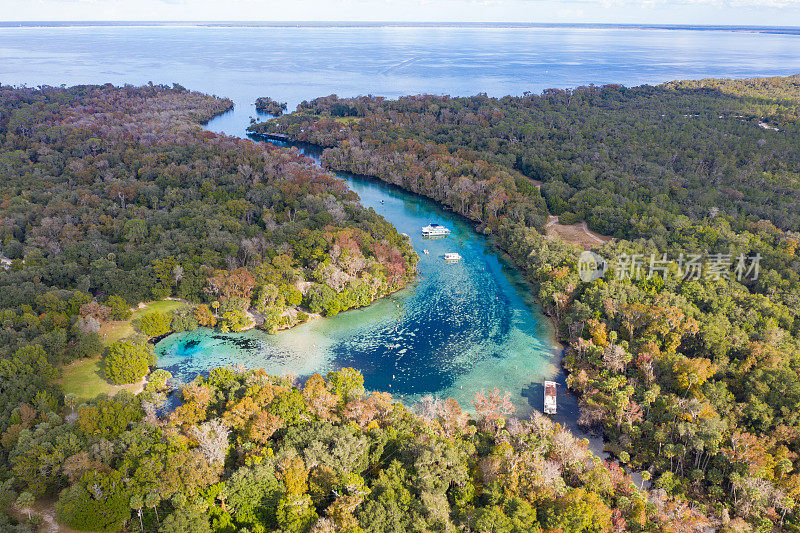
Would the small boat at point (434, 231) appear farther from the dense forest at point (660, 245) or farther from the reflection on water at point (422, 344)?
the reflection on water at point (422, 344)

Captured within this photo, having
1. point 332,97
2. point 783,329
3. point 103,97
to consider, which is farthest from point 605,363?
point 103,97

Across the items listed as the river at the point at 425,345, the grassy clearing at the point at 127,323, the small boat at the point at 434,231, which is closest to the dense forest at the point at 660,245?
the river at the point at 425,345

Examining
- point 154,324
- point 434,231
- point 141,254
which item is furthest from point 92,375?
point 434,231

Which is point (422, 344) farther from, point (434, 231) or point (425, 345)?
point (434, 231)

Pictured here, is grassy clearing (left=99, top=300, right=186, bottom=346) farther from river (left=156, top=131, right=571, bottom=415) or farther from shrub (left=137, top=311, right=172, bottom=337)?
river (left=156, top=131, right=571, bottom=415)

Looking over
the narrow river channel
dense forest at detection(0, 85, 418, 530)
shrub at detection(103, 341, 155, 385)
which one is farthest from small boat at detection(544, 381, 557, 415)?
shrub at detection(103, 341, 155, 385)
